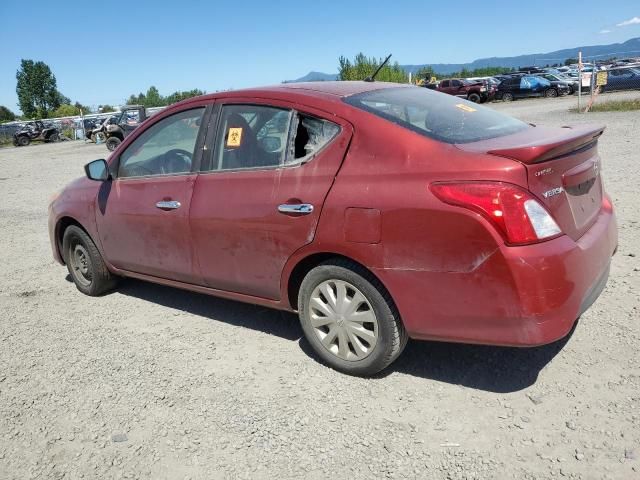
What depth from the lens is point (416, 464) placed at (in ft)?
8.41

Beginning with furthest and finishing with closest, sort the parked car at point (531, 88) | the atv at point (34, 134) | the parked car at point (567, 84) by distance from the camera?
the atv at point (34, 134), the parked car at point (531, 88), the parked car at point (567, 84)

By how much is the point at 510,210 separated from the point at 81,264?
412cm

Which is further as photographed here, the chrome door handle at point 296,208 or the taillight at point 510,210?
the chrome door handle at point 296,208

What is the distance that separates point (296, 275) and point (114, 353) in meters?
1.51

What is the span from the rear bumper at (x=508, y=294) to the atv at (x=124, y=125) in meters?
23.9

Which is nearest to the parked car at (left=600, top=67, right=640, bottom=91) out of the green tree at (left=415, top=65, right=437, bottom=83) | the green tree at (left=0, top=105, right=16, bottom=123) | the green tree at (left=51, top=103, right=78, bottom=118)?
the green tree at (left=415, top=65, right=437, bottom=83)

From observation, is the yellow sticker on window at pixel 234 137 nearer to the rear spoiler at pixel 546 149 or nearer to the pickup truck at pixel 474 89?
the rear spoiler at pixel 546 149

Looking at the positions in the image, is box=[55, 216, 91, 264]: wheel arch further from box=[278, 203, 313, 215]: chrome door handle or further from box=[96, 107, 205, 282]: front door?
box=[278, 203, 313, 215]: chrome door handle

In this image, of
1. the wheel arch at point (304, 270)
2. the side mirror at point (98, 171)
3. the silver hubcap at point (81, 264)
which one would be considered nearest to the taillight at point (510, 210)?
the wheel arch at point (304, 270)

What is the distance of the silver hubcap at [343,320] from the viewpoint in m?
3.19

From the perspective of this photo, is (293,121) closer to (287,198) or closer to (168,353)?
(287,198)

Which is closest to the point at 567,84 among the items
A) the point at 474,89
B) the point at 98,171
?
the point at 474,89

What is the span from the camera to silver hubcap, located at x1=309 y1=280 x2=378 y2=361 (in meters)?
3.19

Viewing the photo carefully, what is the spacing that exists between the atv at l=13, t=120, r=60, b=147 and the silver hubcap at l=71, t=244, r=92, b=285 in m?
38.5
